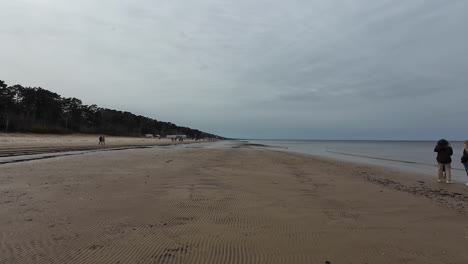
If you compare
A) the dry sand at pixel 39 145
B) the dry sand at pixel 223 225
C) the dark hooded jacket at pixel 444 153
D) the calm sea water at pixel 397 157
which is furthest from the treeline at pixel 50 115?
the dark hooded jacket at pixel 444 153

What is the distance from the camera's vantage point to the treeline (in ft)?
198

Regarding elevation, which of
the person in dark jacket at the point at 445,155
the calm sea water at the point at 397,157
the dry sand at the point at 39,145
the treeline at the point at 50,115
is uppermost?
the treeline at the point at 50,115

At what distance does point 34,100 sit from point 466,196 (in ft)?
306

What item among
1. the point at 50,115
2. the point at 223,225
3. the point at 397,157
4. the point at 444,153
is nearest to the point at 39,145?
the point at 223,225

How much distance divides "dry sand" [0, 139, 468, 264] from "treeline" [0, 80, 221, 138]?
68.8 metres

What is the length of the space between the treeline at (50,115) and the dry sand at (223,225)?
2709 inches

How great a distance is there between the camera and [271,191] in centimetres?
728

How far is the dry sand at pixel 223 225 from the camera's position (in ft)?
10.7

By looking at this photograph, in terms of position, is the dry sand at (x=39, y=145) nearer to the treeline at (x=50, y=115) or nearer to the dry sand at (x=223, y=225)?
the dry sand at (x=223, y=225)

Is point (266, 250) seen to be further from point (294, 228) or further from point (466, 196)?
point (466, 196)

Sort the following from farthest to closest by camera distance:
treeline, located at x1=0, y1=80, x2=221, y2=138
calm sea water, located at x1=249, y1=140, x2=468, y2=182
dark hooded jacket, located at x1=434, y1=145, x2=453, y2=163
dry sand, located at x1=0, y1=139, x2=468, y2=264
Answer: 1. treeline, located at x1=0, y1=80, x2=221, y2=138
2. calm sea water, located at x1=249, y1=140, x2=468, y2=182
3. dark hooded jacket, located at x1=434, y1=145, x2=453, y2=163
4. dry sand, located at x1=0, y1=139, x2=468, y2=264

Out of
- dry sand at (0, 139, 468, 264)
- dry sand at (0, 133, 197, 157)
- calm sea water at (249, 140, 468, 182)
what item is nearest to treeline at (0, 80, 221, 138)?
dry sand at (0, 133, 197, 157)

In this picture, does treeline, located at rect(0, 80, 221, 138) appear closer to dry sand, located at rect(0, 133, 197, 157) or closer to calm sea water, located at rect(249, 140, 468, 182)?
dry sand, located at rect(0, 133, 197, 157)

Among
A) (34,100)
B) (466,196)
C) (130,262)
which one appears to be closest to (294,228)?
(130,262)
